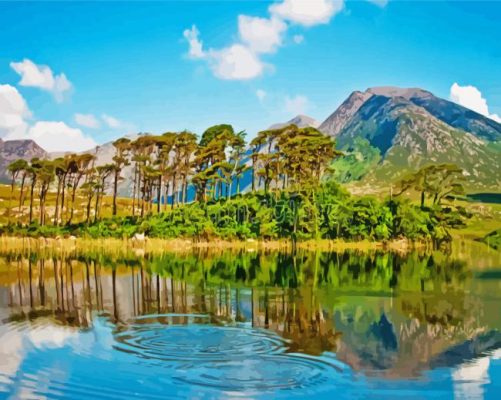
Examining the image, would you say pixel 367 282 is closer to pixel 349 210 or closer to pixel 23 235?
pixel 349 210

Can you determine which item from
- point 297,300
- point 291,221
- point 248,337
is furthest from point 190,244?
point 248,337

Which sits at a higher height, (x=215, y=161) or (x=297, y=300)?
(x=215, y=161)

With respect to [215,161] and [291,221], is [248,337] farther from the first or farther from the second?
[215,161]

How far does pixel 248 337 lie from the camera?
917 inches

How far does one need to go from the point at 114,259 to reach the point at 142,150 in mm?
55511

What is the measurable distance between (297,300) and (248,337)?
11.7 metres

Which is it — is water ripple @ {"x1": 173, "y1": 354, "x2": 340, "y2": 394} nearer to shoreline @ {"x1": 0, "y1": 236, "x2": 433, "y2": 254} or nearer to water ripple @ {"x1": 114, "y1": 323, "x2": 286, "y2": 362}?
water ripple @ {"x1": 114, "y1": 323, "x2": 286, "y2": 362}

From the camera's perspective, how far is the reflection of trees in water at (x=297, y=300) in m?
23.2

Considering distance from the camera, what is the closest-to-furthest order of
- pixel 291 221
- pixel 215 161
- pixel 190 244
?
pixel 190 244 < pixel 291 221 < pixel 215 161

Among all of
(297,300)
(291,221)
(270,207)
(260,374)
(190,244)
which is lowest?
(260,374)

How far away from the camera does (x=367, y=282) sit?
44.9 m

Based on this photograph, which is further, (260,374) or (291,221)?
(291,221)

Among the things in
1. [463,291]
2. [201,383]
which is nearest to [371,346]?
[201,383]

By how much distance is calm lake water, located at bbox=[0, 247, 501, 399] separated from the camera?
17.1 meters
